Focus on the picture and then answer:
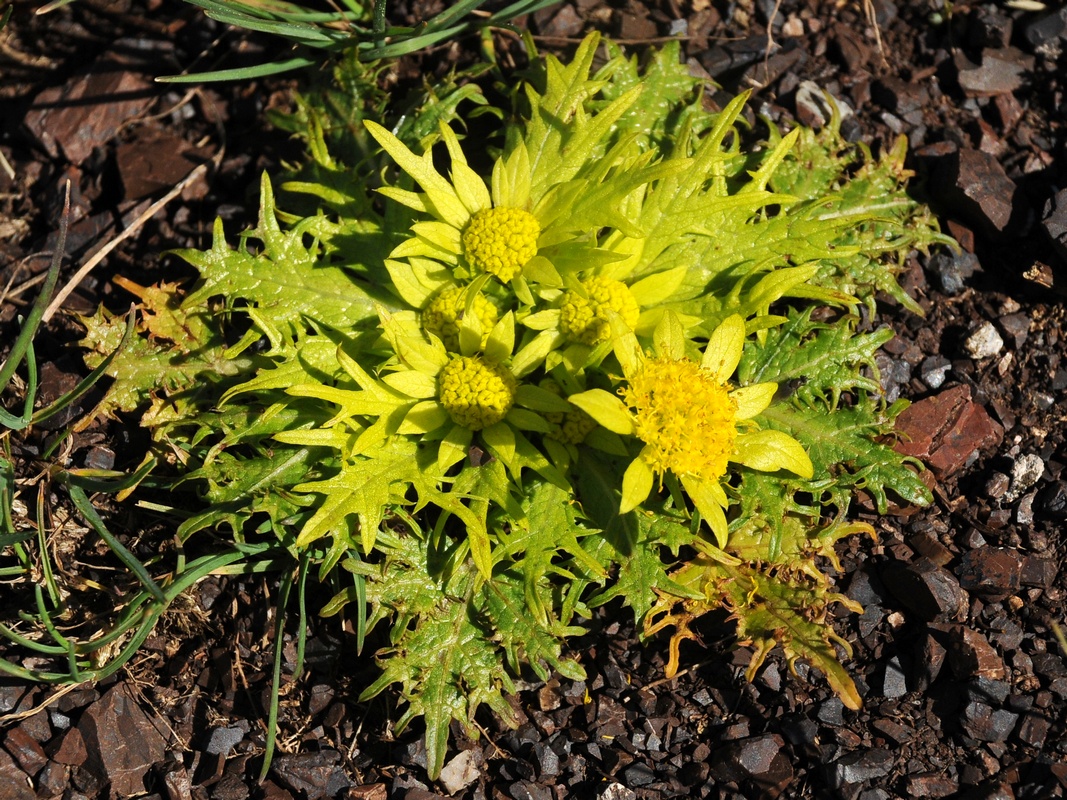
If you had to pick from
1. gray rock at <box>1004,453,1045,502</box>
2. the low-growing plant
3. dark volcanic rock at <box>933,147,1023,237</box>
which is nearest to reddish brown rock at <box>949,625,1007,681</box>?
the low-growing plant

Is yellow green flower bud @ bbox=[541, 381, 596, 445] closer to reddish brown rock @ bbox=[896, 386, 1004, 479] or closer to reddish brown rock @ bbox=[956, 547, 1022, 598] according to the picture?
reddish brown rock @ bbox=[896, 386, 1004, 479]

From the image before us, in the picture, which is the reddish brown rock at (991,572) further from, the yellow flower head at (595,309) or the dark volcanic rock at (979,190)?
the yellow flower head at (595,309)

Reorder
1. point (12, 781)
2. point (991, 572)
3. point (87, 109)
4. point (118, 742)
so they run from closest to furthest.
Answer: point (12, 781)
point (118, 742)
point (991, 572)
point (87, 109)

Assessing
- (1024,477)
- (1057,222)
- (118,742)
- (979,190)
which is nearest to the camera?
(118,742)

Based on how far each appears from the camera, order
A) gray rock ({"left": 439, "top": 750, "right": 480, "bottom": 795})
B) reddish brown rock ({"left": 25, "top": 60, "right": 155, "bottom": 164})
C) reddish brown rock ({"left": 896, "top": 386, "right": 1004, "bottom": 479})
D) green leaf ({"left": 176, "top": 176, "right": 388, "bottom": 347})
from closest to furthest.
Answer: gray rock ({"left": 439, "top": 750, "right": 480, "bottom": 795}), green leaf ({"left": 176, "top": 176, "right": 388, "bottom": 347}), reddish brown rock ({"left": 896, "top": 386, "right": 1004, "bottom": 479}), reddish brown rock ({"left": 25, "top": 60, "right": 155, "bottom": 164})

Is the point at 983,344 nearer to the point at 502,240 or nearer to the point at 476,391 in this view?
the point at 502,240

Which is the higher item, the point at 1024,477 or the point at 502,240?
the point at 502,240

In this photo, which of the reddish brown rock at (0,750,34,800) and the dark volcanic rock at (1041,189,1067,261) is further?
the dark volcanic rock at (1041,189,1067,261)

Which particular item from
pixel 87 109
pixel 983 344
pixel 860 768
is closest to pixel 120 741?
pixel 860 768
